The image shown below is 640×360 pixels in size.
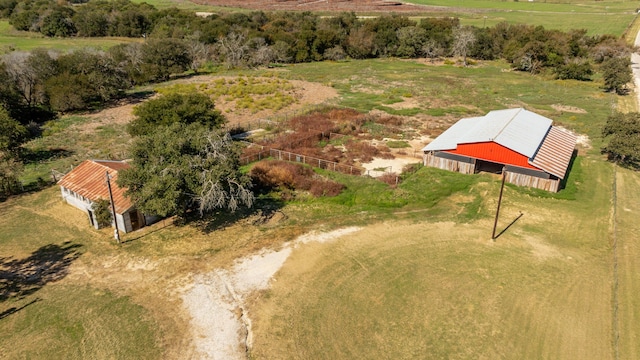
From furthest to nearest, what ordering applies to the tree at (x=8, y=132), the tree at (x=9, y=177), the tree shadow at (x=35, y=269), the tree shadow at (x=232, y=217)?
the tree at (x=8, y=132)
the tree at (x=9, y=177)
the tree shadow at (x=232, y=217)
the tree shadow at (x=35, y=269)

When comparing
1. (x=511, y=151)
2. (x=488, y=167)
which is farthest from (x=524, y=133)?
(x=511, y=151)

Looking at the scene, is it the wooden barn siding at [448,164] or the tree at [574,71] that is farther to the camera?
the tree at [574,71]

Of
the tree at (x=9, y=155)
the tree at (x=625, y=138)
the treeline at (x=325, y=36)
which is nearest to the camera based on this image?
the tree at (x=9, y=155)

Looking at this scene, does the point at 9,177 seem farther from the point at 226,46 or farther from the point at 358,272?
the point at 226,46

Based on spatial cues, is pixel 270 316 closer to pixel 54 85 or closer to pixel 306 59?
pixel 54 85

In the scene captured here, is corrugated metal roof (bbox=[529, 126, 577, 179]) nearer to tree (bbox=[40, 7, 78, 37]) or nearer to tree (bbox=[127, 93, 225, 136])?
tree (bbox=[127, 93, 225, 136])

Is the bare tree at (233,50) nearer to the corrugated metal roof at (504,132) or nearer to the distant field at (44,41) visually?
the distant field at (44,41)

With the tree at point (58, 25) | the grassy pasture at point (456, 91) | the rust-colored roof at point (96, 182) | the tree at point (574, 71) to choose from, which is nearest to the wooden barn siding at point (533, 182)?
the grassy pasture at point (456, 91)
